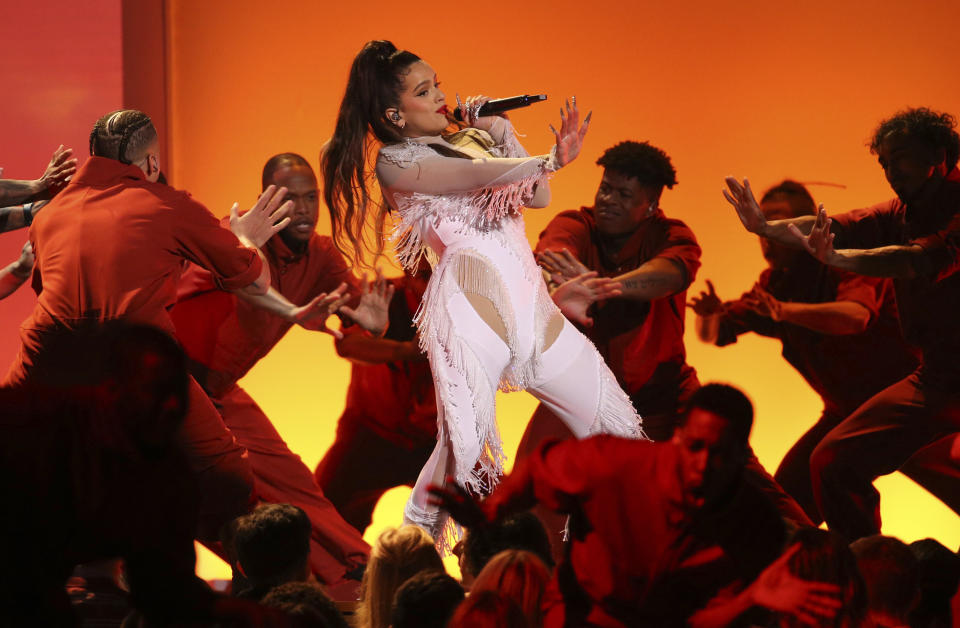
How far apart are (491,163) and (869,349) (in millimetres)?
1989

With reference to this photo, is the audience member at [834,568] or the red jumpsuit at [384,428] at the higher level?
the audience member at [834,568]

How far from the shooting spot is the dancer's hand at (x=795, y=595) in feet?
7.33

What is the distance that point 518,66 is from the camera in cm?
584

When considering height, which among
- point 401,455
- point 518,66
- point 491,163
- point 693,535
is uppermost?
point 518,66

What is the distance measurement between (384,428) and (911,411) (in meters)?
1.94

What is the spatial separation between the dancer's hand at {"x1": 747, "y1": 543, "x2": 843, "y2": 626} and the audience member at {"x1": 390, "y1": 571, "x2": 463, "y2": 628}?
0.67 metres

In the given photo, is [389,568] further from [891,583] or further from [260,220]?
[260,220]

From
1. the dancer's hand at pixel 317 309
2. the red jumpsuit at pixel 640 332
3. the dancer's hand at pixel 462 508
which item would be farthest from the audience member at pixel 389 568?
the red jumpsuit at pixel 640 332

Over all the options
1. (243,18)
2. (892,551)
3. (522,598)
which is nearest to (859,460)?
(892,551)

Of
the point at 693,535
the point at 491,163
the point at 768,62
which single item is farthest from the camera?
the point at 768,62

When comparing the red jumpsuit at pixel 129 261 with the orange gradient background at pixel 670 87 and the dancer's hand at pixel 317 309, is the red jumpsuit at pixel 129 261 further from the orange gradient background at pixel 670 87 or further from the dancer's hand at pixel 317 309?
the orange gradient background at pixel 670 87

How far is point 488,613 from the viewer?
2414mm

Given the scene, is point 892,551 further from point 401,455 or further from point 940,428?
point 401,455

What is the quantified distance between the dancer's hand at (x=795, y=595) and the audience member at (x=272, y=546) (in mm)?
1255
